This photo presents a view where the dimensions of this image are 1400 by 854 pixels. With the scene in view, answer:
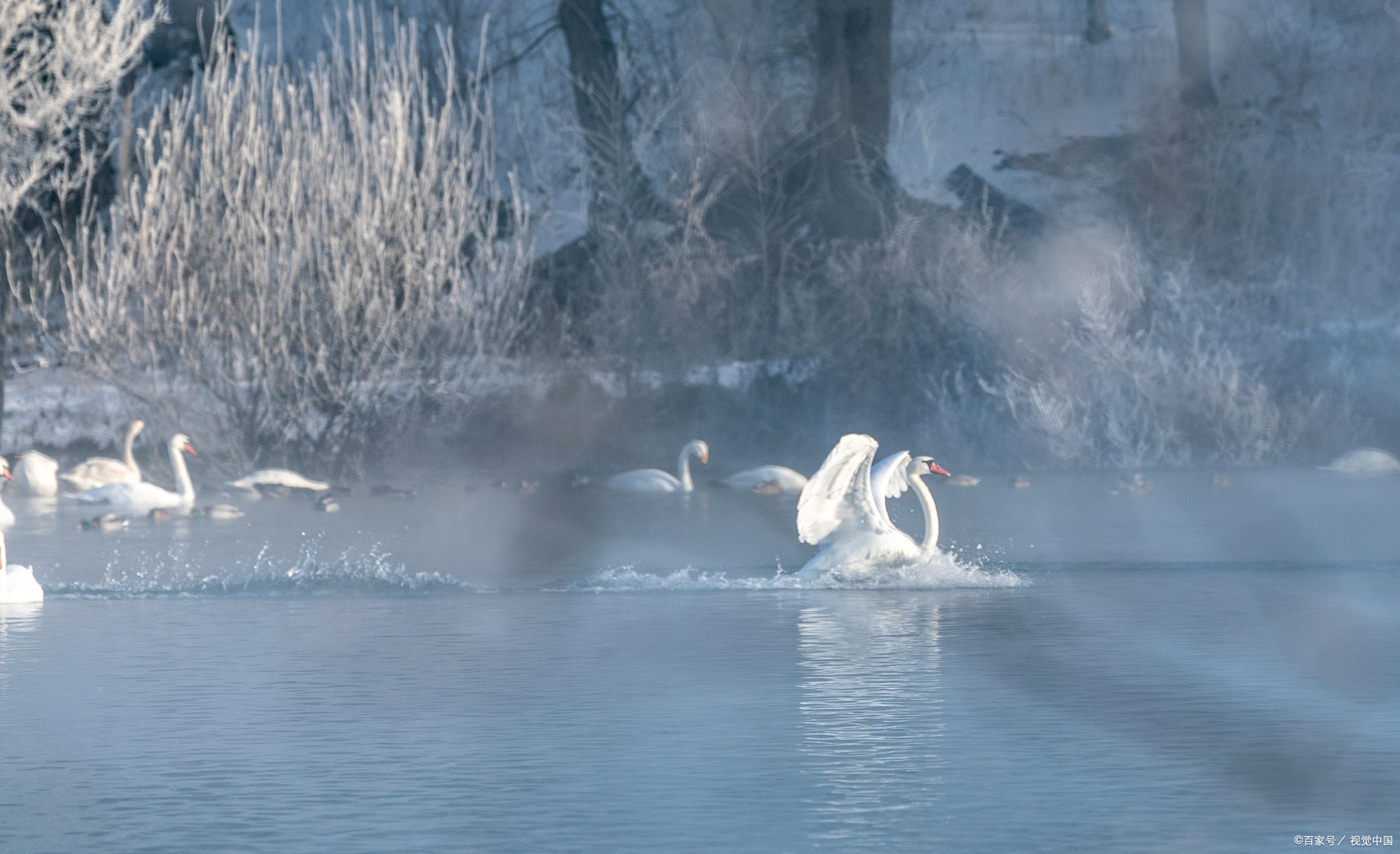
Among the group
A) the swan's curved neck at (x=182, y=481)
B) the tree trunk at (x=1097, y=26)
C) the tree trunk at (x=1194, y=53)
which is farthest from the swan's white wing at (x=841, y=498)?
the tree trunk at (x=1097, y=26)

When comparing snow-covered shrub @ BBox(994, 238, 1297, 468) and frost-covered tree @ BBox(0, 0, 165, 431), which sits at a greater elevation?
frost-covered tree @ BBox(0, 0, 165, 431)

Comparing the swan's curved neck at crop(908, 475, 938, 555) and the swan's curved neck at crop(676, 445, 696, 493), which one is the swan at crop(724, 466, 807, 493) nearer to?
the swan's curved neck at crop(676, 445, 696, 493)

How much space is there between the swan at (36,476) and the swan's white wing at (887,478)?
12.6m

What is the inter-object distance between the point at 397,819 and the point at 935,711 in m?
3.01

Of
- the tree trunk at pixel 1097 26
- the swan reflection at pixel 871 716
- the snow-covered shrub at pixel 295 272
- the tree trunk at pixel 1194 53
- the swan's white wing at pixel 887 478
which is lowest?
the swan reflection at pixel 871 716

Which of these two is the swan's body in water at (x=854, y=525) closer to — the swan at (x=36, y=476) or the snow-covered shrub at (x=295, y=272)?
the snow-covered shrub at (x=295, y=272)

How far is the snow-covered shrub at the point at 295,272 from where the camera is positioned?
950 inches

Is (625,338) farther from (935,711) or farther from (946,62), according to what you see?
(935,711)

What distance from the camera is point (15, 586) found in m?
13.8

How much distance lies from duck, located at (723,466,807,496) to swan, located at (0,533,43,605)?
11.7 m

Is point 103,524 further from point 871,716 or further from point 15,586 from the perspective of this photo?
point 871,716

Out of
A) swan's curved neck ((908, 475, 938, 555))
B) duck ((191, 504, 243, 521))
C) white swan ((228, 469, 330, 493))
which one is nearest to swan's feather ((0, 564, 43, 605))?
swan's curved neck ((908, 475, 938, 555))

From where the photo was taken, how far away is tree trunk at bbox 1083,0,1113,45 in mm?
44812

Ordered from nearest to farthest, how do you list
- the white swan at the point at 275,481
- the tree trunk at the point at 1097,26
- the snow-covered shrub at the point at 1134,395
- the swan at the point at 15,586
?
the swan at the point at 15,586 → the white swan at the point at 275,481 → the snow-covered shrub at the point at 1134,395 → the tree trunk at the point at 1097,26
